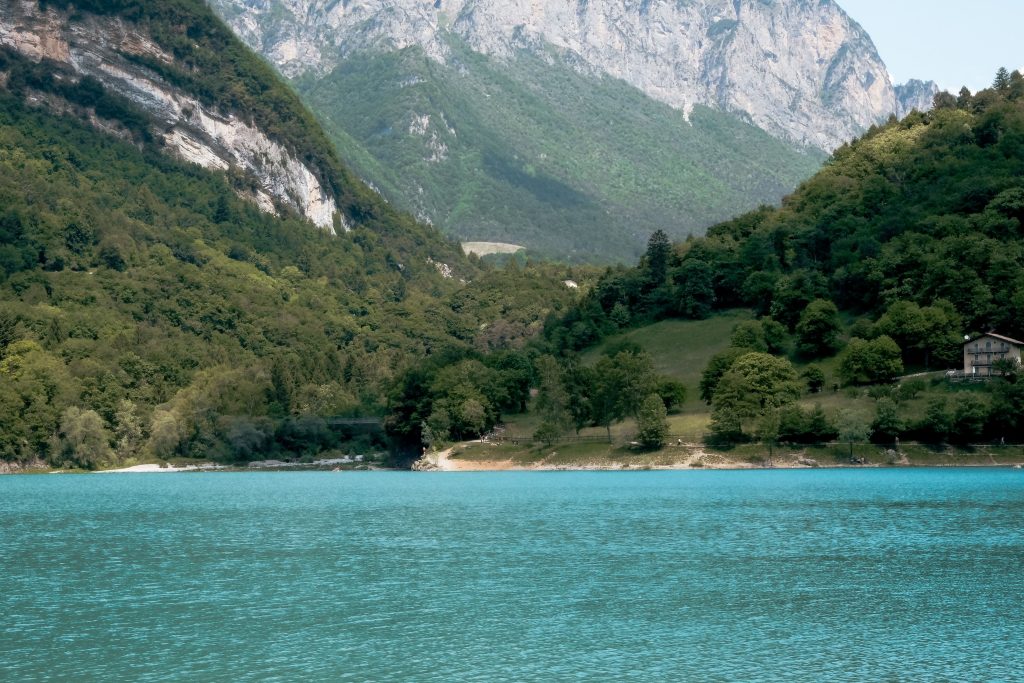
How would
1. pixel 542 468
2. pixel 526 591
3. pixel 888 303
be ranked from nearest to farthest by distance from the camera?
1. pixel 526 591
2. pixel 542 468
3. pixel 888 303

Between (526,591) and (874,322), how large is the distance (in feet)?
404

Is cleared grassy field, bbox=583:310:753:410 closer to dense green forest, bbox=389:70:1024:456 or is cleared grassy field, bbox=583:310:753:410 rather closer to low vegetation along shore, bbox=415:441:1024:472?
dense green forest, bbox=389:70:1024:456

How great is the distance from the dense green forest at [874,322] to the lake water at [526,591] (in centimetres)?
4102

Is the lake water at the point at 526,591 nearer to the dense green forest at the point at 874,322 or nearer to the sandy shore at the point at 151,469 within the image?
the dense green forest at the point at 874,322

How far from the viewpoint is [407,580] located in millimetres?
55188

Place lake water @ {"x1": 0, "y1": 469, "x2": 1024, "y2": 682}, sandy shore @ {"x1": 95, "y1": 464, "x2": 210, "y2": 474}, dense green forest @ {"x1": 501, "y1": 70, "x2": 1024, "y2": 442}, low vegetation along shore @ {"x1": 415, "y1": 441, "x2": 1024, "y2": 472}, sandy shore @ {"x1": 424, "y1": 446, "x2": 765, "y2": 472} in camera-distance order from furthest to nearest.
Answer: sandy shore @ {"x1": 95, "y1": 464, "x2": 210, "y2": 474} < sandy shore @ {"x1": 424, "y1": 446, "x2": 765, "y2": 472} < dense green forest @ {"x1": 501, "y1": 70, "x2": 1024, "y2": 442} < low vegetation along shore @ {"x1": 415, "y1": 441, "x2": 1024, "y2": 472} < lake water @ {"x1": 0, "y1": 469, "x2": 1024, "y2": 682}

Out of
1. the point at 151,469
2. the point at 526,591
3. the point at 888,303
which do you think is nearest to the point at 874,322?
the point at 888,303

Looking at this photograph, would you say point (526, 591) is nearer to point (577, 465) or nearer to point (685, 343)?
point (577, 465)

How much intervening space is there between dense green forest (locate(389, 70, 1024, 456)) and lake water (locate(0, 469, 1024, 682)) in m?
41.0

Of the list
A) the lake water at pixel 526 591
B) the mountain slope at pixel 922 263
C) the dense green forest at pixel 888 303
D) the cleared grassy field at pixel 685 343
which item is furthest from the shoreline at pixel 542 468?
the lake water at pixel 526 591

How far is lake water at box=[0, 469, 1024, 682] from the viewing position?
127ft

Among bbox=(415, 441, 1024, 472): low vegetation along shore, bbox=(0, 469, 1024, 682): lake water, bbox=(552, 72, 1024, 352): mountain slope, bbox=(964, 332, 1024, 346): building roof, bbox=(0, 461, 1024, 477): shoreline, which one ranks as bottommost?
bbox=(0, 469, 1024, 682): lake water

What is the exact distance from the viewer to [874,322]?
165 meters

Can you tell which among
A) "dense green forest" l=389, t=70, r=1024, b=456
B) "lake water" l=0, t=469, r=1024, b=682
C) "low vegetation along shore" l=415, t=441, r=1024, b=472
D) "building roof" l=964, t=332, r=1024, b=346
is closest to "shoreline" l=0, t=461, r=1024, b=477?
"low vegetation along shore" l=415, t=441, r=1024, b=472
